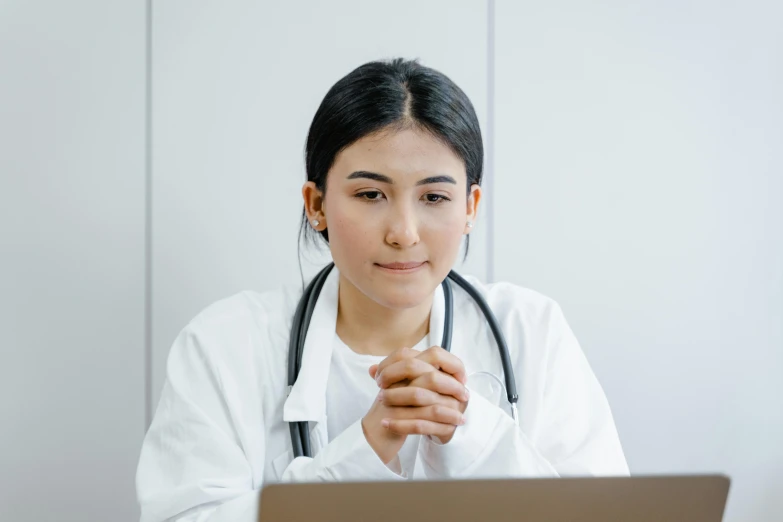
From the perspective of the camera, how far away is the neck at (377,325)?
1.38 meters

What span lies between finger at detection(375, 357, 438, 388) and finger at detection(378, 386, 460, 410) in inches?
0.7

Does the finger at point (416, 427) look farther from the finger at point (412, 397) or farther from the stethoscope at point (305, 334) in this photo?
the stethoscope at point (305, 334)

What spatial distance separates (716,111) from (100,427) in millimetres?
1511

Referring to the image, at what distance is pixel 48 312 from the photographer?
61.1 inches

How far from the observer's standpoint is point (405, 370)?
1.12 meters

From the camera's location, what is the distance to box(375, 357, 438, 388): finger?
112 cm

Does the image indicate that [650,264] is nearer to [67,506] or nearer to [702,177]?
[702,177]

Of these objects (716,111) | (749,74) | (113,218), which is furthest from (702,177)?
(113,218)

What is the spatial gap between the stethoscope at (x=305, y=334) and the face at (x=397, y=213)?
145 millimetres

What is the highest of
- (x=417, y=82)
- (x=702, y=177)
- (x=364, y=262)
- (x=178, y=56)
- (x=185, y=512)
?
(x=178, y=56)

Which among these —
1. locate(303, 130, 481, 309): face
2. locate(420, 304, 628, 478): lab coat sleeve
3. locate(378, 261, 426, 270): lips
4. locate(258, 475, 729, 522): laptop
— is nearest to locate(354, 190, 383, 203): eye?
locate(303, 130, 481, 309): face

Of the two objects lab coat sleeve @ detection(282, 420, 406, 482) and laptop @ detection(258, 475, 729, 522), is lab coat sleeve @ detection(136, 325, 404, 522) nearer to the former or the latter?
lab coat sleeve @ detection(282, 420, 406, 482)

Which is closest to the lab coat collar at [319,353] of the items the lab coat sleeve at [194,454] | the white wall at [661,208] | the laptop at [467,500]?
the lab coat sleeve at [194,454]

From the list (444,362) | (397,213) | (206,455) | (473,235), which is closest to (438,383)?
(444,362)
